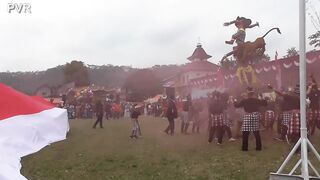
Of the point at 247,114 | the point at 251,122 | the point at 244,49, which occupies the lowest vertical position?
the point at 251,122

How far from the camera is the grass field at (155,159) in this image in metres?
9.36

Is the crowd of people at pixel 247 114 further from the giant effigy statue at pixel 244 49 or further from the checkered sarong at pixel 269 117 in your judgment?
the giant effigy statue at pixel 244 49

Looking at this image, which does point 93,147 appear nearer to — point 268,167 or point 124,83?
point 124,83

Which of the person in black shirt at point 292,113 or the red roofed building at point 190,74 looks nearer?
the person in black shirt at point 292,113

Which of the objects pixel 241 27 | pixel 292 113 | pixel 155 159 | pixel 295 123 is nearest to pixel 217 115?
pixel 292 113

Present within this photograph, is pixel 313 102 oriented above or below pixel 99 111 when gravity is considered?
above

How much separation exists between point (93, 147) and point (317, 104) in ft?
21.7

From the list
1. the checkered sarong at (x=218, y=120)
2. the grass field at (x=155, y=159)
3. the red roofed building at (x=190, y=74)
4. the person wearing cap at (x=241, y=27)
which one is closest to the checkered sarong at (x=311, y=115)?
the grass field at (x=155, y=159)

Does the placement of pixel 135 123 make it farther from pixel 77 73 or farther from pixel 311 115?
pixel 311 115

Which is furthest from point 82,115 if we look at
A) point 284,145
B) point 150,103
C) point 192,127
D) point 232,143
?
point 284,145

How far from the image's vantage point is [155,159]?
36.8ft

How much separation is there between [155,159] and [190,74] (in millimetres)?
6279

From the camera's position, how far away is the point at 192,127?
1691cm

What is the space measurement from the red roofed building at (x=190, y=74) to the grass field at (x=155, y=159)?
169 cm
